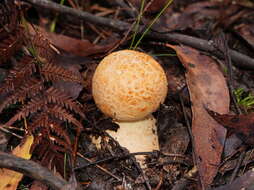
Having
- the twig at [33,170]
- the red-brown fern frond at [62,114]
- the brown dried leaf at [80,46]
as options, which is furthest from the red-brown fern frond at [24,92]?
the brown dried leaf at [80,46]

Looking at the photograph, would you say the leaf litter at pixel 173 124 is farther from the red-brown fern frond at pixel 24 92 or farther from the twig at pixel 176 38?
the red-brown fern frond at pixel 24 92

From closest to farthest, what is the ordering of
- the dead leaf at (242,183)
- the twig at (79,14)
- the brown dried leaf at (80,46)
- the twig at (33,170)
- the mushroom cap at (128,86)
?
the twig at (33,170), the dead leaf at (242,183), the mushroom cap at (128,86), the brown dried leaf at (80,46), the twig at (79,14)

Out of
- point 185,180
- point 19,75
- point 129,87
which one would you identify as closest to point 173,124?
point 185,180

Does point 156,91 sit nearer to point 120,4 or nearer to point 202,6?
point 120,4

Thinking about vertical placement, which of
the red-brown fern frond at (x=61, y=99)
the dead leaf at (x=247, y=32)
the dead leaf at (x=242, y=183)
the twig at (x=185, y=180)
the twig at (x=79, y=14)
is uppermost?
the dead leaf at (x=247, y=32)

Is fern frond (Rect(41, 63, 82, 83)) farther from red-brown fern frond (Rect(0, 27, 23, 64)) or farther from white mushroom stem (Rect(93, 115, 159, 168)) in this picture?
white mushroom stem (Rect(93, 115, 159, 168))

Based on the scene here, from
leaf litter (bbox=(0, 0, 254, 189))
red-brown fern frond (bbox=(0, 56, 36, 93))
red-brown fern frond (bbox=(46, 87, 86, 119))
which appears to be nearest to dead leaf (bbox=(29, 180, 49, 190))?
leaf litter (bbox=(0, 0, 254, 189))
